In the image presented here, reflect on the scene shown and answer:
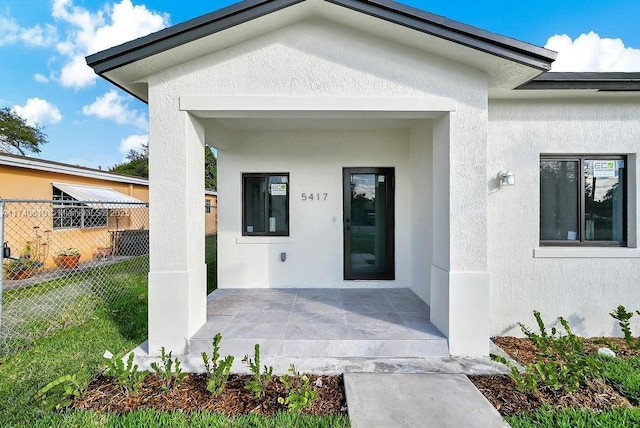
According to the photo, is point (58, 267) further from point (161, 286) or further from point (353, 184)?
point (353, 184)

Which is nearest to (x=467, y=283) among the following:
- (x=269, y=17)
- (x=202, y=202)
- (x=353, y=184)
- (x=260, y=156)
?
(x=353, y=184)

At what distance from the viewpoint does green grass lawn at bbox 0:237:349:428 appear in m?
2.99

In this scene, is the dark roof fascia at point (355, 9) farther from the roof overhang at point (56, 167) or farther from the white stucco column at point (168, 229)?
the roof overhang at point (56, 167)

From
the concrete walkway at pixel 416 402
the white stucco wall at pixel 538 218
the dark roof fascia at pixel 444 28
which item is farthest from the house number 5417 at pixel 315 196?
the concrete walkway at pixel 416 402

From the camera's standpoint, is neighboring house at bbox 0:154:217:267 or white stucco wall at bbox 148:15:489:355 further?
neighboring house at bbox 0:154:217:267

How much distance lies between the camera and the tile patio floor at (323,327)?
4.18 meters

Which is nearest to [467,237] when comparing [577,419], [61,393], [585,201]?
[577,419]

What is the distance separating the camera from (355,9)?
3830 mm

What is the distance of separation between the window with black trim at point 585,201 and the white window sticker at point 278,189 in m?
5.25

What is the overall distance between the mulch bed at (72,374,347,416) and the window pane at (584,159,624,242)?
17.9 feet

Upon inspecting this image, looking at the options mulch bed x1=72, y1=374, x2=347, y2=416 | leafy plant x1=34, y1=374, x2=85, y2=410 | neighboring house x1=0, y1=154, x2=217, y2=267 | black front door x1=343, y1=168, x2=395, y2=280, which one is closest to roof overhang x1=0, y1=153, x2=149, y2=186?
neighboring house x1=0, y1=154, x2=217, y2=267

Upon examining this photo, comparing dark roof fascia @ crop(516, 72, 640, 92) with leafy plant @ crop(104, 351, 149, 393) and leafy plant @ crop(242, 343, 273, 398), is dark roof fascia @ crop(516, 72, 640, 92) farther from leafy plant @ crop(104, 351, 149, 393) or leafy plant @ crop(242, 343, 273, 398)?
leafy plant @ crop(104, 351, 149, 393)

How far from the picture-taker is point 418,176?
6.23 m

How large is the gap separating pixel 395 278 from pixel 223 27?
19.4 feet
